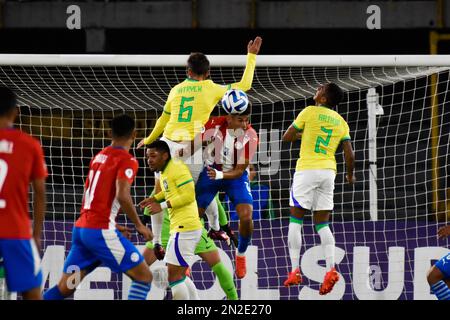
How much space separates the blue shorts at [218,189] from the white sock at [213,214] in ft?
1.10

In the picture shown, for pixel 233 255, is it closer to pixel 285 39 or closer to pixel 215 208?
pixel 215 208

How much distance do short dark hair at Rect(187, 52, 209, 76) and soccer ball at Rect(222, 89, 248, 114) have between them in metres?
0.33

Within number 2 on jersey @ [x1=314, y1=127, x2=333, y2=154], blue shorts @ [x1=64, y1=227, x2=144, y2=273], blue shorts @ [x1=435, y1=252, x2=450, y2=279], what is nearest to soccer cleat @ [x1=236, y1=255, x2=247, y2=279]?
number 2 on jersey @ [x1=314, y1=127, x2=333, y2=154]

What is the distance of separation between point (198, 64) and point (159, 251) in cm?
193

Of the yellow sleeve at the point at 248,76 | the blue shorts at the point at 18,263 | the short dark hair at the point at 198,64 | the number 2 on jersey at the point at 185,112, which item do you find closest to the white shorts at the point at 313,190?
the yellow sleeve at the point at 248,76

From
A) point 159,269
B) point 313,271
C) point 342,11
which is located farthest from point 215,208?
point 342,11

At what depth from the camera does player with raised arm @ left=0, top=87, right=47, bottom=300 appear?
6.62m

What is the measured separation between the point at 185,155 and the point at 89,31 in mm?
7322

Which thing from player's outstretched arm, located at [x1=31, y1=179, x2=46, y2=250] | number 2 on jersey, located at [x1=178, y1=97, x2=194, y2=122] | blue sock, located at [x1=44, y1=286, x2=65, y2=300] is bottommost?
blue sock, located at [x1=44, y1=286, x2=65, y2=300]

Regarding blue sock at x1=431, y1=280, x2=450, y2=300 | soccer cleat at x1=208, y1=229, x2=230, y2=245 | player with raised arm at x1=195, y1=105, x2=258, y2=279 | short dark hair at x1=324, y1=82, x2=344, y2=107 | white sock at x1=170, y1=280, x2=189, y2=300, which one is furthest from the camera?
soccer cleat at x1=208, y1=229, x2=230, y2=245

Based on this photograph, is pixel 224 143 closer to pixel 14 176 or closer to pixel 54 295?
pixel 54 295

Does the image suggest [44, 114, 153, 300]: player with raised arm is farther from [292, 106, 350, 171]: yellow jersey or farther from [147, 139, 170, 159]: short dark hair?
[292, 106, 350, 171]: yellow jersey

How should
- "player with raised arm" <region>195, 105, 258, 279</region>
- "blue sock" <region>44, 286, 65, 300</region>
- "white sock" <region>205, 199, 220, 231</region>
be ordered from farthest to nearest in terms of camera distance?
"white sock" <region>205, 199, 220, 231</region>, "player with raised arm" <region>195, 105, 258, 279</region>, "blue sock" <region>44, 286, 65, 300</region>

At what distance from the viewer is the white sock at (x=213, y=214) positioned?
10578mm
